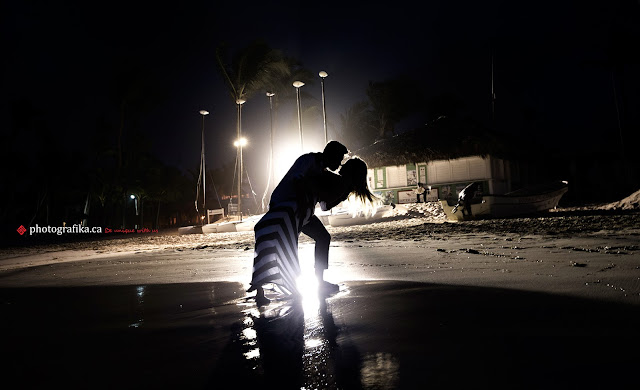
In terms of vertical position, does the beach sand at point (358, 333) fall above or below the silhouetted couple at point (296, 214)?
below

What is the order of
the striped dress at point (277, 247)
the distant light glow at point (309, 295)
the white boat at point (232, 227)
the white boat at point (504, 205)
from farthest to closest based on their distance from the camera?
the white boat at point (232, 227), the white boat at point (504, 205), the striped dress at point (277, 247), the distant light glow at point (309, 295)

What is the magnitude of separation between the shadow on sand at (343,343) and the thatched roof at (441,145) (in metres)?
20.5

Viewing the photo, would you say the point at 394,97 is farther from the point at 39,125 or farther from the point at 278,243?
the point at 278,243

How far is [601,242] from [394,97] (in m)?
33.5

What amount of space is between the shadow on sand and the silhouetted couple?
279 millimetres

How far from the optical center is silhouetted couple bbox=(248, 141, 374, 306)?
8.87 ft

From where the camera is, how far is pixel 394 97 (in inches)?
1448

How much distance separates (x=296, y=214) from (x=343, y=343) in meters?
1.26

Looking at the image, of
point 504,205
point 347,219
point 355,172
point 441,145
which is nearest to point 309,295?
point 355,172

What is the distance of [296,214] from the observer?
282cm

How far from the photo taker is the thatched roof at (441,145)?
21453 mm

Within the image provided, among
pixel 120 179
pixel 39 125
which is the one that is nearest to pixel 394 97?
pixel 120 179

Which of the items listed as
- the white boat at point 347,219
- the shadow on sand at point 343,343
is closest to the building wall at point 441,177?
the white boat at point 347,219

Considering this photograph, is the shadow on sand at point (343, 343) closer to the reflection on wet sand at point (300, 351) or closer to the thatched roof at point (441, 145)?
the reflection on wet sand at point (300, 351)
